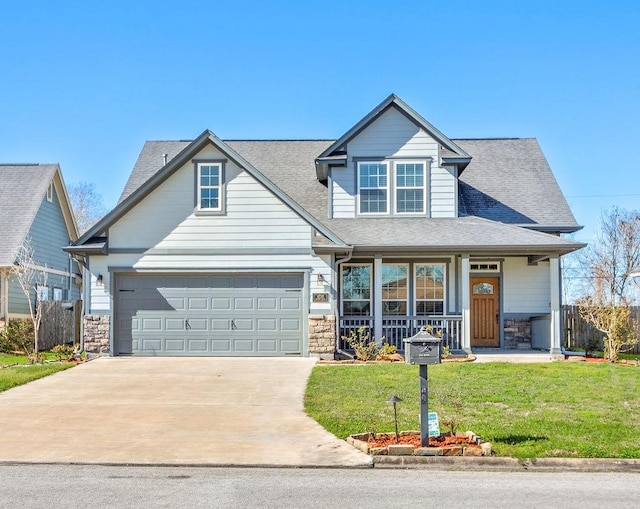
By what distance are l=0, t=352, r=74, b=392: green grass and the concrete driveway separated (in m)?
0.26

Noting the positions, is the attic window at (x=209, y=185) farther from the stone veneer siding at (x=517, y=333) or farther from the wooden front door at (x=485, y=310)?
the stone veneer siding at (x=517, y=333)

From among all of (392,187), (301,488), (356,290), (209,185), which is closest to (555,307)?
(356,290)

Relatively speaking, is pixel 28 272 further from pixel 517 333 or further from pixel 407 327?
pixel 517 333

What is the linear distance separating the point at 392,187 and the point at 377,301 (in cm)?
354

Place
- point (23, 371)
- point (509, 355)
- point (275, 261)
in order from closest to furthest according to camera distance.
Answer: point (23, 371) < point (275, 261) < point (509, 355)

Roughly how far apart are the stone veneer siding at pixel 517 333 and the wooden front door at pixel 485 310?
0.93 ft

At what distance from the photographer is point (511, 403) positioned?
11.0 metres

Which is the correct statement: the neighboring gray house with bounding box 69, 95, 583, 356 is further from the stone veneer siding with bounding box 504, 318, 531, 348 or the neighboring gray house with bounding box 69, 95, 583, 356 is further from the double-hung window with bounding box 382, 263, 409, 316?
the stone veneer siding with bounding box 504, 318, 531, 348

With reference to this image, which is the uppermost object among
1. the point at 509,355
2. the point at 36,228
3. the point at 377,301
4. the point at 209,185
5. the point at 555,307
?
the point at 209,185

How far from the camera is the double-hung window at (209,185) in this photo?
58.3 ft

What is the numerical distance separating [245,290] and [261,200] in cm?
235

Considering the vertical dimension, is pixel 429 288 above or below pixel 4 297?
above

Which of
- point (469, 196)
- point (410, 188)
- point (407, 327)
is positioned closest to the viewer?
point (407, 327)

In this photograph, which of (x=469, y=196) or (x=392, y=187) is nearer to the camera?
(x=392, y=187)
